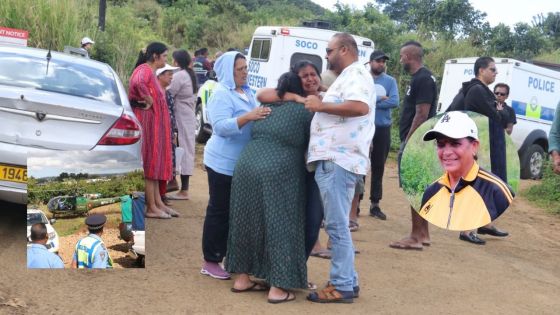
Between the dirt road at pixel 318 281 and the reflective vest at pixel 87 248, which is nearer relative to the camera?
the reflective vest at pixel 87 248

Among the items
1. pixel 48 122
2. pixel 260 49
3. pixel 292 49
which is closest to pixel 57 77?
pixel 48 122

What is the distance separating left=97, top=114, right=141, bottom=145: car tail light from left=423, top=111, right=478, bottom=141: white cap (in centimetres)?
300

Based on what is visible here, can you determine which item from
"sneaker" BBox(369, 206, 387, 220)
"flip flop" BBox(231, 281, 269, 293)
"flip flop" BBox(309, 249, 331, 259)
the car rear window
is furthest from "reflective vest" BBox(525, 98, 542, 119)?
"flip flop" BBox(231, 281, 269, 293)

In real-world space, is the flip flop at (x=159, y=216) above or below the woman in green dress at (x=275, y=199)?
below

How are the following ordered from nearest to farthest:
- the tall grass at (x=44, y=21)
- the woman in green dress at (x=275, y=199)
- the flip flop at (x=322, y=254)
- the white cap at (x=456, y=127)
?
the white cap at (x=456, y=127) → the woman in green dress at (x=275, y=199) → the flip flop at (x=322, y=254) → the tall grass at (x=44, y=21)

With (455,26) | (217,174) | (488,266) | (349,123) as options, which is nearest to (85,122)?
(217,174)

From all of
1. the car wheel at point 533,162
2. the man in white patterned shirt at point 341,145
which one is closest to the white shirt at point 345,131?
the man in white patterned shirt at point 341,145

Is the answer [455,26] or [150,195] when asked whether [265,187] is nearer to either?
[150,195]

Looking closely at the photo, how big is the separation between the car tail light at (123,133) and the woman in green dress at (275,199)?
0.91m

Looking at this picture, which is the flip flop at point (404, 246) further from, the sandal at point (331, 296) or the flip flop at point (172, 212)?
the flip flop at point (172, 212)

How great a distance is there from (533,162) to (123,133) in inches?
409

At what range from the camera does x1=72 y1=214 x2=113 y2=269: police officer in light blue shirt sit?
14.5 ft

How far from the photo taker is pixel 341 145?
4820 millimetres

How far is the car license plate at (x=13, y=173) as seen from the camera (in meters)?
5.07
